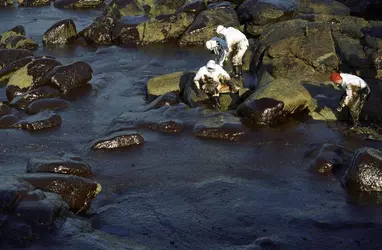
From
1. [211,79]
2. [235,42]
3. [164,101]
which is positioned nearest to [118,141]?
[164,101]

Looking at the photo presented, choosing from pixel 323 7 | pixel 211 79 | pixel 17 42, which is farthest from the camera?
pixel 17 42

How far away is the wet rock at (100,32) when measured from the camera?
2297 centimetres

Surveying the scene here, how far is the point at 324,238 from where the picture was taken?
8.84 metres

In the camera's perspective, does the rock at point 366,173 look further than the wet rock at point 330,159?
No

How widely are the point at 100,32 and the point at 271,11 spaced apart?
23.3ft

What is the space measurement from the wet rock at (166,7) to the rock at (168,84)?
9.34 metres

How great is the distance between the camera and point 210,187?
10609mm

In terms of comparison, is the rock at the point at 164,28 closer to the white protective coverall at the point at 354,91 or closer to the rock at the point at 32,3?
the rock at the point at 32,3

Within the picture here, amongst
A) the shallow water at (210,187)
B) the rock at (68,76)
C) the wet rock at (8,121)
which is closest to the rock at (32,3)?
the rock at (68,76)

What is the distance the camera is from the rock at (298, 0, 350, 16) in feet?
71.1

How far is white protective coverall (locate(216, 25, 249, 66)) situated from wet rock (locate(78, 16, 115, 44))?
24.9ft

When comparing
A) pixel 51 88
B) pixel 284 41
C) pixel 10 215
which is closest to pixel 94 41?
pixel 51 88

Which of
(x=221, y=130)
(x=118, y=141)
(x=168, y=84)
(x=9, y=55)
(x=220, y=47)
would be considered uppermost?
(x=220, y=47)

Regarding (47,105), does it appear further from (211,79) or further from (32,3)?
(32,3)
